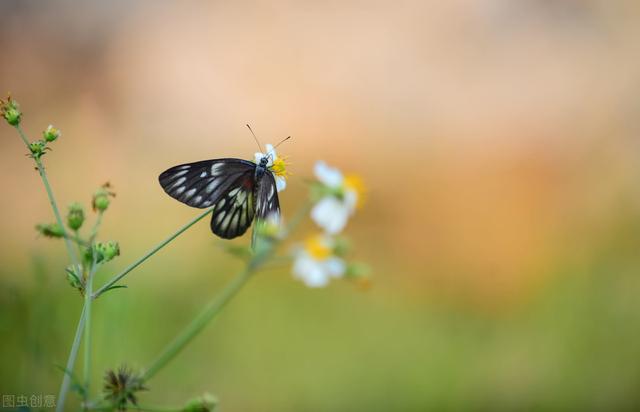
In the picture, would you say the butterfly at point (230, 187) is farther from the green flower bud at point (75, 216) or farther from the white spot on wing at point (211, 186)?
the green flower bud at point (75, 216)

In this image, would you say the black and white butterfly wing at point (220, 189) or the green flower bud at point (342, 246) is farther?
the black and white butterfly wing at point (220, 189)

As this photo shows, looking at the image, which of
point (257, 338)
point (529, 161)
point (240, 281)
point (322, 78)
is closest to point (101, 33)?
point (322, 78)

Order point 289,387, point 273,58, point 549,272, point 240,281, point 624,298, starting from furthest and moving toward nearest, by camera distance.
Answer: point 273,58 < point 549,272 < point 624,298 < point 289,387 < point 240,281

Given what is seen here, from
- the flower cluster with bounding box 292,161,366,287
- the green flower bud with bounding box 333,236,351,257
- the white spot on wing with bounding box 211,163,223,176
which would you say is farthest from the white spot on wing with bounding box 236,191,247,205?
the green flower bud with bounding box 333,236,351,257

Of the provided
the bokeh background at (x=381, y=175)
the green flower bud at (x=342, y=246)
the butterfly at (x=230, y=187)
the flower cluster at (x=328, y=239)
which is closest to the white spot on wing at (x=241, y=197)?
the butterfly at (x=230, y=187)

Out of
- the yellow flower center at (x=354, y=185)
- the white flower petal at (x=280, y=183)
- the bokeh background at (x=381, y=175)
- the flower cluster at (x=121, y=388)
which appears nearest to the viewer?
the flower cluster at (x=121, y=388)

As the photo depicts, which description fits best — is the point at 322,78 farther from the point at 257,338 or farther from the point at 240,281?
the point at 240,281

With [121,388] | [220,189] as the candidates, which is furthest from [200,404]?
[220,189]

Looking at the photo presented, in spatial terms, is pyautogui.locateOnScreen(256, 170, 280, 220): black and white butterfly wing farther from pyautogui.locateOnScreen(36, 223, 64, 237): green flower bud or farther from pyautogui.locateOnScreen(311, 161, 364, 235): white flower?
pyautogui.locateOnScreen(36, 223, 64, 237): green flower bud
